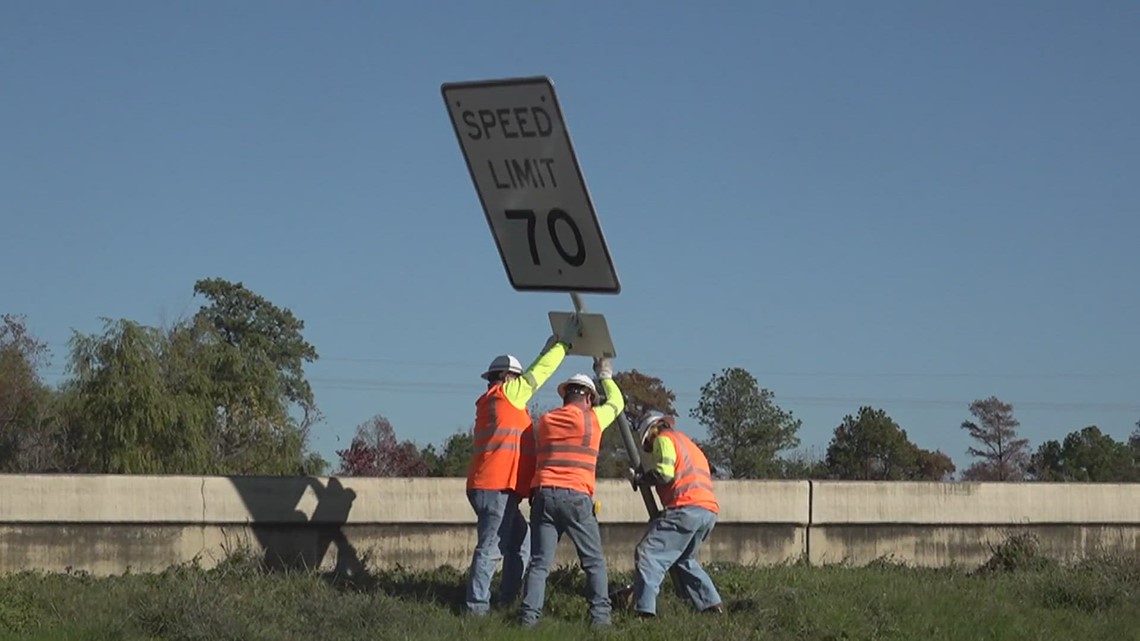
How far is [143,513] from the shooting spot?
43.7 feet

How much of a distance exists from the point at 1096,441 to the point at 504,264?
40853mm

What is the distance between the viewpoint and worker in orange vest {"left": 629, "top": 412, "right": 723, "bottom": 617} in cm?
1209

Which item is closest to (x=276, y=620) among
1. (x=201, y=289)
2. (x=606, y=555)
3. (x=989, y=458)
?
(x=606, y=555)

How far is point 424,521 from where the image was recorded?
14.2 meters

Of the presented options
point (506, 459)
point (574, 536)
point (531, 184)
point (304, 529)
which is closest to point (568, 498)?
point (574, 536)

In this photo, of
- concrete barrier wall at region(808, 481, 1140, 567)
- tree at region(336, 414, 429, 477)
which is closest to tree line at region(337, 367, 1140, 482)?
tree at region(336, 414, 429, 477)

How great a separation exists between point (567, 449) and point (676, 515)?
3.50 feet

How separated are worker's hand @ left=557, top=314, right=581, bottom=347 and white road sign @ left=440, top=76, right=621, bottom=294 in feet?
1.56

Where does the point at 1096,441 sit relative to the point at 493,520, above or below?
above

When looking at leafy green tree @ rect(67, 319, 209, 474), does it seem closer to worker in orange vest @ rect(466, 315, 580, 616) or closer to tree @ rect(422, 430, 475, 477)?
tree @ rect(422, 430, 475, 477)

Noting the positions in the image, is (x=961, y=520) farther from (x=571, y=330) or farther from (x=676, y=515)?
(x=571, y=330)

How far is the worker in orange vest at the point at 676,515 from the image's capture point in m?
12.1

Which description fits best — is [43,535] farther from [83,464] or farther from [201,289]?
[201,289]

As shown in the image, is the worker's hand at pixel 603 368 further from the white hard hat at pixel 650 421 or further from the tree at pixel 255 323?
the tree at pixel 255 323
